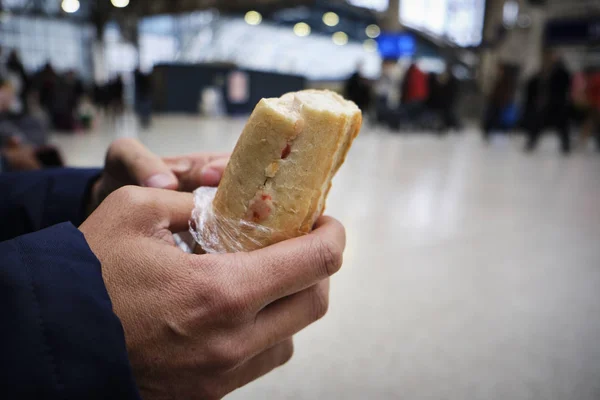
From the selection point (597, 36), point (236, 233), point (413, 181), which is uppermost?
point (597, 36)

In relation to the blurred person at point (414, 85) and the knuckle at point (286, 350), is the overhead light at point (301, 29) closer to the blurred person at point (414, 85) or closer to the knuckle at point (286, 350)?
the blurred person at point (414, 85)

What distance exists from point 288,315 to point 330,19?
26.7 meters

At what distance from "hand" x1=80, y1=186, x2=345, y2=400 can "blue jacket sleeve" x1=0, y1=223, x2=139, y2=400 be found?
0.04 m

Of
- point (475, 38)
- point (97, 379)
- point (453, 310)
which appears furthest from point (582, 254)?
point (475, 38)

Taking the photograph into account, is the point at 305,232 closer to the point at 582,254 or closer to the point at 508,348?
the point at 508,348

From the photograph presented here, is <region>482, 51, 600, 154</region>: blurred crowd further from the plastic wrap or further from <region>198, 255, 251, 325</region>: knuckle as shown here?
<region>198, 255, 251, 325</region>: knuckle

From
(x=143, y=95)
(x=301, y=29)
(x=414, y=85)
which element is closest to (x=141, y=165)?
(x=143, y=95)

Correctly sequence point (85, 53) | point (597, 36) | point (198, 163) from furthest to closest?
point (85, 53) < point (597, 36) < point (198, 163)

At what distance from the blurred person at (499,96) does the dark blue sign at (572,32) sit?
27.2 ft

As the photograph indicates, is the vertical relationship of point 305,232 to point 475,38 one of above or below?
below

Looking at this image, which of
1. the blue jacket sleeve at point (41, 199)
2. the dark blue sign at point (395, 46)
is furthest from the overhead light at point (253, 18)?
the blue jacket sleeve at point (41, 199)

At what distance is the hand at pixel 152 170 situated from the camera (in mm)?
897

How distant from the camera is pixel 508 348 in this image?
1.49m

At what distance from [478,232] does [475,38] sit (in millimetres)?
19193
